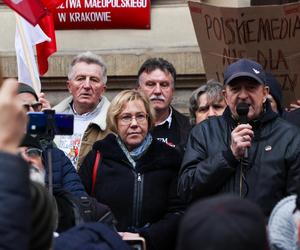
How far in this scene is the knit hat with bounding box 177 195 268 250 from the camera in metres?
2.27

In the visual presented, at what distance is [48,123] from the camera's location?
13.0 ft

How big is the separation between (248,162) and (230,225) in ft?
7.35

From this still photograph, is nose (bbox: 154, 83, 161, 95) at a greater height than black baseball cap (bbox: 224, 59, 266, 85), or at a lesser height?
lesser

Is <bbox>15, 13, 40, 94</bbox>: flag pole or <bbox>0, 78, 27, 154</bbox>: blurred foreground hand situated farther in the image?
<bbox>15, 13, 40, 94</bbox>: flag pole

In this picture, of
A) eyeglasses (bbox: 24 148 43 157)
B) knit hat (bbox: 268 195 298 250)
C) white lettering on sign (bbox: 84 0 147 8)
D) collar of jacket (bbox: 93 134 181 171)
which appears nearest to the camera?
knit hat (bbox: 268 195 298 250)

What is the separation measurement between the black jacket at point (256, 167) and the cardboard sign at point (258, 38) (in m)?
1.28

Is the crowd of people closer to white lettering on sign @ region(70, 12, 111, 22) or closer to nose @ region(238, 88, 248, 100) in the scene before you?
nose @ region(238, 88, 248, 100)

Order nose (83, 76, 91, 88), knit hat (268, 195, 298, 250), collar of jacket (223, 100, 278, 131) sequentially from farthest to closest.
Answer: nose (83, 76, 91, 88)
collar of jacket (223, 100, 278, 131)
knit hat (268, 195, 298, 250)

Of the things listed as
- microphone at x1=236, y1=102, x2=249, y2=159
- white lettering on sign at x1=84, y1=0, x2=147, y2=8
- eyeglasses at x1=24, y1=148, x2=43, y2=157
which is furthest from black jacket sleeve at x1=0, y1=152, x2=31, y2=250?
white lettering on sign at x1=84, y1=0, x2=147, y2=8

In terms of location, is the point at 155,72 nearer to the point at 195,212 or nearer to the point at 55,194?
the point at 55,194

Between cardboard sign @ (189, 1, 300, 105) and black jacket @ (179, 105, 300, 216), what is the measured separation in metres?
1.28

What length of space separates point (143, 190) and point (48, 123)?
43.6 inches

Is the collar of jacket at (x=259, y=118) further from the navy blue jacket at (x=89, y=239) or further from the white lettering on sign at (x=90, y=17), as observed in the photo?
the white lettering on sign at (x=90, y=17)

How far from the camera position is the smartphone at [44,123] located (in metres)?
3.89
